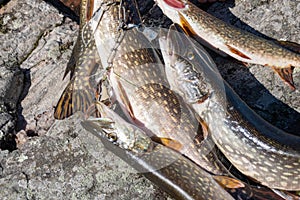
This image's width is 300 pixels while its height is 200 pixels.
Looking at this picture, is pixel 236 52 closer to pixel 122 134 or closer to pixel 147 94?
pixel 147 94

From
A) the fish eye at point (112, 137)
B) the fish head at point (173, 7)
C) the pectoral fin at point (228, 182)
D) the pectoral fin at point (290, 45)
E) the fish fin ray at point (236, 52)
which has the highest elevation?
the fish head at point (173, 7)

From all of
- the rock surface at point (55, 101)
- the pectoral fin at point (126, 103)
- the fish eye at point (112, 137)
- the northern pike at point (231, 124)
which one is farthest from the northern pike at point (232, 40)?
the fish eye at point (112, 137)

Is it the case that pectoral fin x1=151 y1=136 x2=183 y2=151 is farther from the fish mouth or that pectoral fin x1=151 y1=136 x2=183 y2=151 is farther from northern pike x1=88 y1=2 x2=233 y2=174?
the fish mouth

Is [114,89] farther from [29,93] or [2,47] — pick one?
[2,47]

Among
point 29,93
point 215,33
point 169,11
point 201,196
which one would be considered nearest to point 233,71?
point 215,33

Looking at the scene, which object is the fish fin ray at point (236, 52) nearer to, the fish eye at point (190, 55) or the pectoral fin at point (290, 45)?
the pectoral fin at point (290, 45)

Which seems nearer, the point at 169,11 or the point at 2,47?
the point at 169,11

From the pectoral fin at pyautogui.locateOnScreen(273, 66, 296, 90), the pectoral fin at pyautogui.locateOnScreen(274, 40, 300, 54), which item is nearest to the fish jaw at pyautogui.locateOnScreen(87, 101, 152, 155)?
the pectoral fin at pyautogui.locateOnScreen(273, 66, 296, 90)
